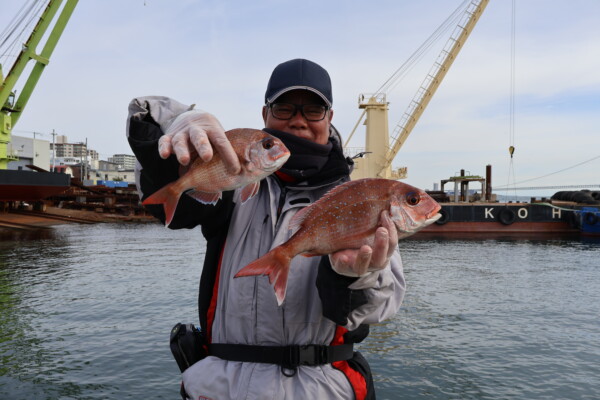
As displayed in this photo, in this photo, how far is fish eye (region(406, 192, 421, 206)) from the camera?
2.59 meters

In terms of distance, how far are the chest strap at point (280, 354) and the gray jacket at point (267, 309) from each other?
0.11ft

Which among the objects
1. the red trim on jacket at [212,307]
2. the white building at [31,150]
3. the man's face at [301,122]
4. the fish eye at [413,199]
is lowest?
the red trim on jacket at [212,307]

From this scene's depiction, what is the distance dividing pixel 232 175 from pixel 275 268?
0.56 meters

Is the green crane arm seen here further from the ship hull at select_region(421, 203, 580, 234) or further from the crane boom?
the ship hull at select_region(421, 203, 580, 234)

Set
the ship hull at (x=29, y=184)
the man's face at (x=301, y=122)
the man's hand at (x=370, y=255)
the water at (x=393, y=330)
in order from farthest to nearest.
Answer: the ship hull at (x=29, y=184) < the water at (x=393, y=330) < the man's face at (x=301, y=122) < the man's hand at (x=370, y=255)

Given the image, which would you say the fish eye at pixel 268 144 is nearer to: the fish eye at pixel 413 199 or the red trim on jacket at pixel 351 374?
the fish eye at pixel 413 199

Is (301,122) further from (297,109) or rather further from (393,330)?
(393,330)

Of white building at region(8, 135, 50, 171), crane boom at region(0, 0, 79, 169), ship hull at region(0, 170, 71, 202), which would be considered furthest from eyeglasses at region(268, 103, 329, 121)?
white building at region(8, 135, 50, 171)

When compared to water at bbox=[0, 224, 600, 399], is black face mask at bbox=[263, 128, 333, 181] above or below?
above

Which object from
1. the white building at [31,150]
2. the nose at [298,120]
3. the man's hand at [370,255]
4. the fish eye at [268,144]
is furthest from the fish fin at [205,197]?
the white building at [31,150]

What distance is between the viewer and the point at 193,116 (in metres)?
2.33

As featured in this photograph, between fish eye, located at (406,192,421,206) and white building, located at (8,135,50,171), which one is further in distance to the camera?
white building, located at (8,135,50,171)

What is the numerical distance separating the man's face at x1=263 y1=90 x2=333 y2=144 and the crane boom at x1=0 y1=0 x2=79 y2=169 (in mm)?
43479

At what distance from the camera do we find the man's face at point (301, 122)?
3.07m
